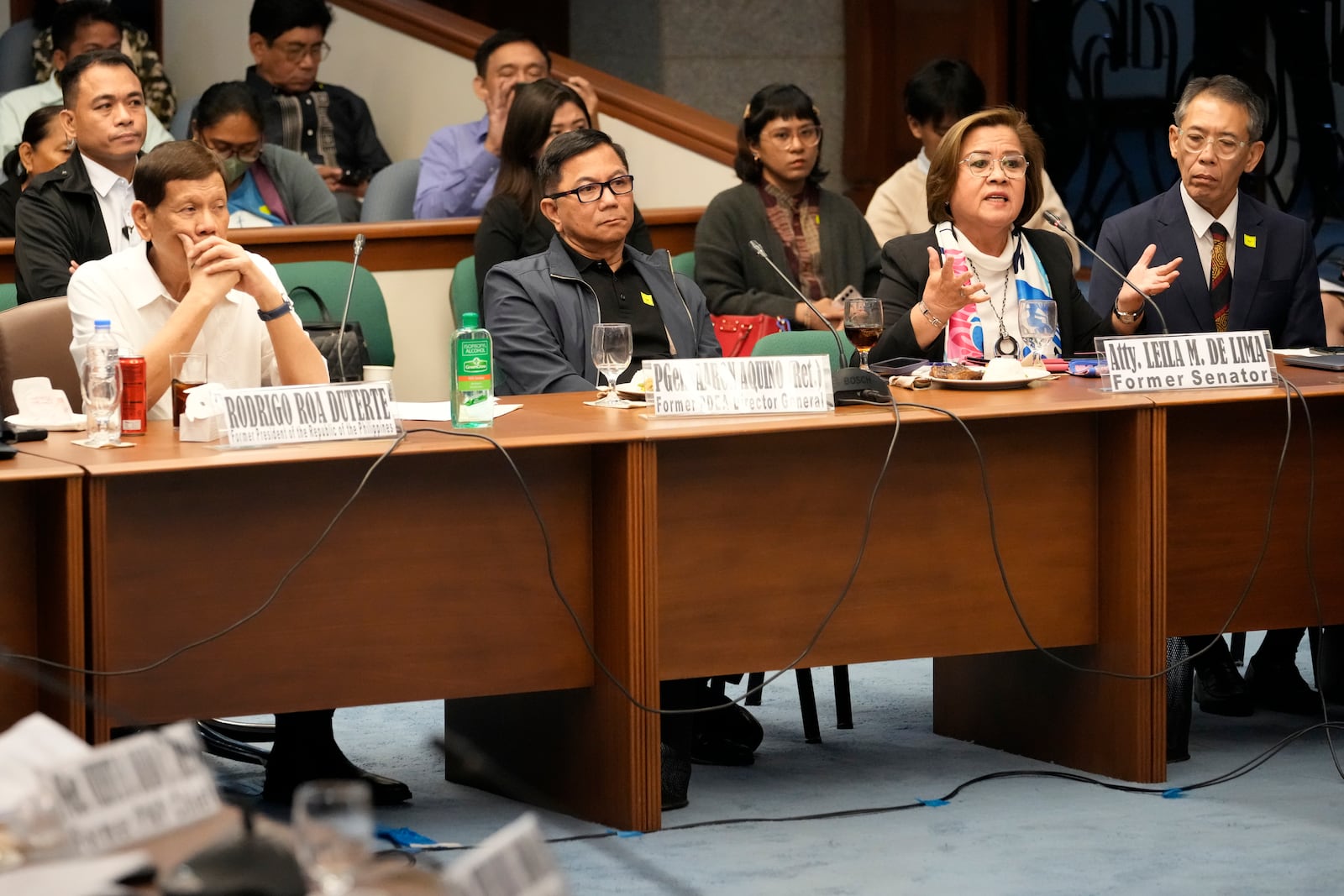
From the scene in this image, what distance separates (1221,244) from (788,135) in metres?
1.31

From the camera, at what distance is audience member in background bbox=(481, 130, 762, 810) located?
134 inches

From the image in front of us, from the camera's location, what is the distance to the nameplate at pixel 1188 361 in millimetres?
3076

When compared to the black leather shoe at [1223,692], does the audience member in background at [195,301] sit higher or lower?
higher

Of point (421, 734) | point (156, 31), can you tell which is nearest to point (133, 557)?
point (421, 734)

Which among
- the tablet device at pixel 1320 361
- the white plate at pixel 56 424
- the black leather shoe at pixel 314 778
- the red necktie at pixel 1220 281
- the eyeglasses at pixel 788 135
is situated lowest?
the black leather shoe at pixel 314 778

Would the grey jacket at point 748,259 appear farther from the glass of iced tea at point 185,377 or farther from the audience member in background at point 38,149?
the glass of iced tea at point 185,377

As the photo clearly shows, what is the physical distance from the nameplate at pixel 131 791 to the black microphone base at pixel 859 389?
1728 millimetres

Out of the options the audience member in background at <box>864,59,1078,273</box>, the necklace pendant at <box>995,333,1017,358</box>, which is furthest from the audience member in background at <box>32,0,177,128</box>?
the necklace pendant at <box>995,333,1017,358</box>

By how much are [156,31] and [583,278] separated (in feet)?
11.9

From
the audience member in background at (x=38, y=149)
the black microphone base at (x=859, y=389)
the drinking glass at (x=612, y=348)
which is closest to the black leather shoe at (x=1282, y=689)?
the black microphone base at (x=859, y=389)

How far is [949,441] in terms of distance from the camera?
303cm

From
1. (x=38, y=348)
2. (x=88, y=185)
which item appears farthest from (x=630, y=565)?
(x=88, y=185)

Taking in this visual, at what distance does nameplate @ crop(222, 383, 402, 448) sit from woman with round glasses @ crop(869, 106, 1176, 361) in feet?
→ 3.78

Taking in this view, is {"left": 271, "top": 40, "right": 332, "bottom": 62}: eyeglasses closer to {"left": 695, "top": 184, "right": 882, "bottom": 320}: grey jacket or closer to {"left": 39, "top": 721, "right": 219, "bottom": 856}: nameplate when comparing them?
{"left": 695, "top": 184, "right": 882, "bottom": 320}: grey jacket
